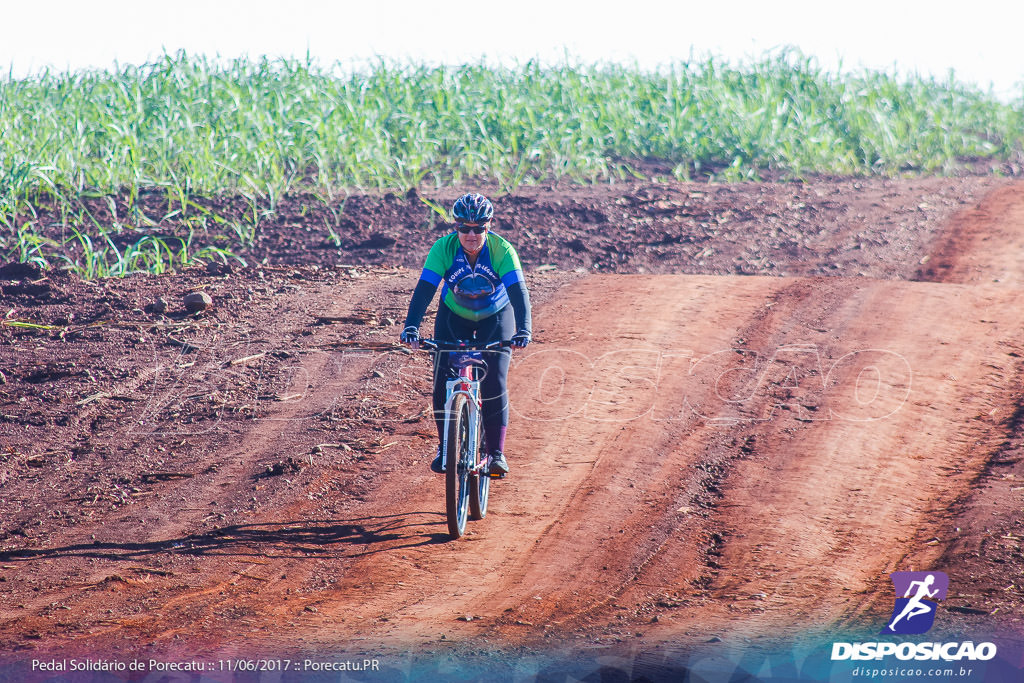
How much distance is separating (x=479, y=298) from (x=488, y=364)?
44cm

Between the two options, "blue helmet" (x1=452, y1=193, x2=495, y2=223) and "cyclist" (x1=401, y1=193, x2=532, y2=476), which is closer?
"blue helmet" (x1=452, y1=193, x2=495, y2=223)

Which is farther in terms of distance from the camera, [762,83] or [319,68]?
[762,83]

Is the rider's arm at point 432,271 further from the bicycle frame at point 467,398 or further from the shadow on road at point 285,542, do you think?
the shadow on road at point 285,542

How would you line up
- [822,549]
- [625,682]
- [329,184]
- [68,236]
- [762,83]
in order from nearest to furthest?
[625,682] < [822,549] < [68,236] < [329,184] < [762,83]

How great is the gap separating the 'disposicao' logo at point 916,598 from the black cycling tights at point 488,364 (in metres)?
2.61

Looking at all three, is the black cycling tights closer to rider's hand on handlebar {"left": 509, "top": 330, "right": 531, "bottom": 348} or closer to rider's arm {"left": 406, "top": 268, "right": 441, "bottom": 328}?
rider's arm {"left": 406, "top": 268, "right": 441, "bottom": 328}

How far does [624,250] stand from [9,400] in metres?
8.71

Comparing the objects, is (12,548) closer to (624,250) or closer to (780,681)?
(780,681)

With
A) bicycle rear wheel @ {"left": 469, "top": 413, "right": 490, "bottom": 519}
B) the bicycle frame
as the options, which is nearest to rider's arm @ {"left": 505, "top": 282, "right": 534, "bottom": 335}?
the bicycle frame

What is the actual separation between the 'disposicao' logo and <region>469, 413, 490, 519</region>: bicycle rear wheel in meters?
2.63

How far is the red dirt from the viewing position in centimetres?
517

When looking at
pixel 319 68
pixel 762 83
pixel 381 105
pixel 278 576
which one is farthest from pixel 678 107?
→ pixel 278 576

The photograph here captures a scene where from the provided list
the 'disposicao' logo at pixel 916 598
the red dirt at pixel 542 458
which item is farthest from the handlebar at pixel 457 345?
the 'disposicao' logo at pixel 916 598

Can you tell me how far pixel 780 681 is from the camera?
14.2 feet
